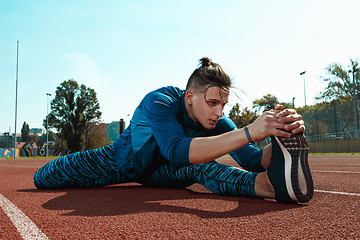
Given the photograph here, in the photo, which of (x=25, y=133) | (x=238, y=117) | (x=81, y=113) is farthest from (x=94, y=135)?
(x=25, y=133)

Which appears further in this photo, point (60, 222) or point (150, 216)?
point (150, 216)

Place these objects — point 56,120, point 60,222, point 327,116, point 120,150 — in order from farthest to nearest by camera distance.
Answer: point 56,120 → point 327,116 → point 120,150 → point 60,222

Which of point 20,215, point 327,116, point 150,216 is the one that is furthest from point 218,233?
point 327,116

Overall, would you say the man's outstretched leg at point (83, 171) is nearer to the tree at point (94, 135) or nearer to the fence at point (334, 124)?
the fence at point (334, 124)

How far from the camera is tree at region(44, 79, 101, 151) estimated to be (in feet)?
122

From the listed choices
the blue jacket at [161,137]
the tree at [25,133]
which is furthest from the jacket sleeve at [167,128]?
the tree at [25,133]

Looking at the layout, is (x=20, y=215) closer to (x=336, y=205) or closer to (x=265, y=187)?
(x=265, y=187)

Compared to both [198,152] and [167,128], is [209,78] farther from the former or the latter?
[198,152]

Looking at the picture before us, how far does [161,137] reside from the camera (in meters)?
2.13

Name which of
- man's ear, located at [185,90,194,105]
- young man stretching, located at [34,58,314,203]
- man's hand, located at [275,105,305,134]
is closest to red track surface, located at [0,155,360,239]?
young man stretching, located at [34,58,314,203]

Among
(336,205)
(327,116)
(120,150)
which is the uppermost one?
(327,116)

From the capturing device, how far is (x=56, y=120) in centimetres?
3841

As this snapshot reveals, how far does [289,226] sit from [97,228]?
1001 millimetres

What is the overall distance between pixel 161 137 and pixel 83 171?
4.90 feet
